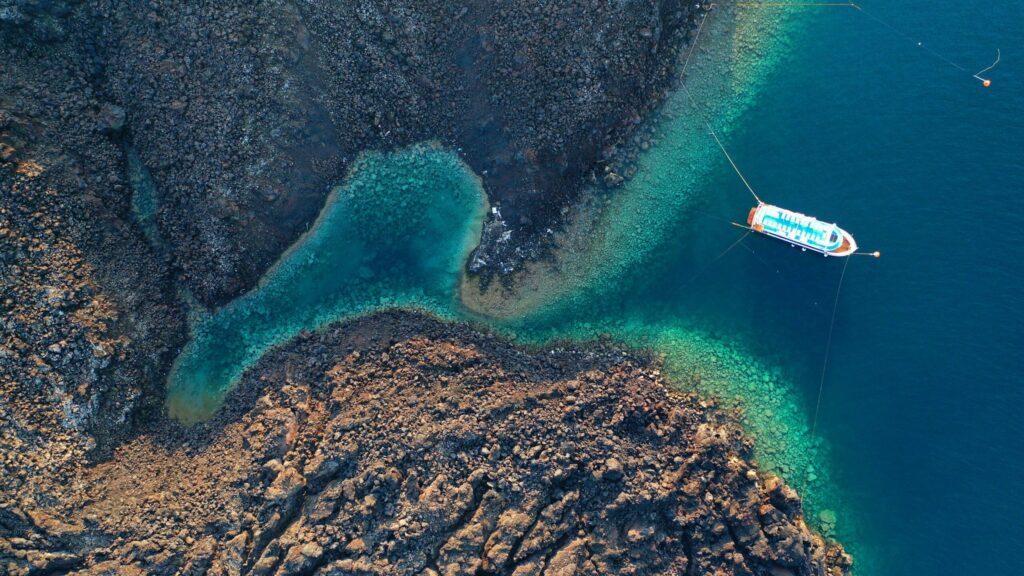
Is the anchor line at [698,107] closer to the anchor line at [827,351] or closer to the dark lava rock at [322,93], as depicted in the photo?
the dark lava rock at [322,93]

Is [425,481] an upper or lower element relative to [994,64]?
lower

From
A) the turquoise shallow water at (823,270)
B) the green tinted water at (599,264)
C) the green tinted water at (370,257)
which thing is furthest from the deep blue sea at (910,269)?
the green tinted water at (370,257)

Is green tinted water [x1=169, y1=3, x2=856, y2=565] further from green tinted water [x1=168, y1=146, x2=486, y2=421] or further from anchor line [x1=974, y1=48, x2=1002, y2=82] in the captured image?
anchor line [x1=974, y1=48, x2=1002, y2=82]

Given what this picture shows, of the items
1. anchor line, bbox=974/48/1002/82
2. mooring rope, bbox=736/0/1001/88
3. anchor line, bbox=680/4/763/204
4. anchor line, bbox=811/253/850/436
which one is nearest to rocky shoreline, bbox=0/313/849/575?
anchor line, bbox=811/253/850/436

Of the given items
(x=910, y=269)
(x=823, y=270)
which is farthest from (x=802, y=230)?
(x=910, y=269)

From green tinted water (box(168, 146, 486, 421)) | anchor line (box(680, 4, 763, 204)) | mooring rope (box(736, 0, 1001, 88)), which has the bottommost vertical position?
green tinted water (box(168, 146, 486, 421))

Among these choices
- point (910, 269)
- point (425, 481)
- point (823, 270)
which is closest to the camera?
point (425, 481)

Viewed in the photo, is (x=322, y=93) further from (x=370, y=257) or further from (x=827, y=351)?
(x=827, y=351)
